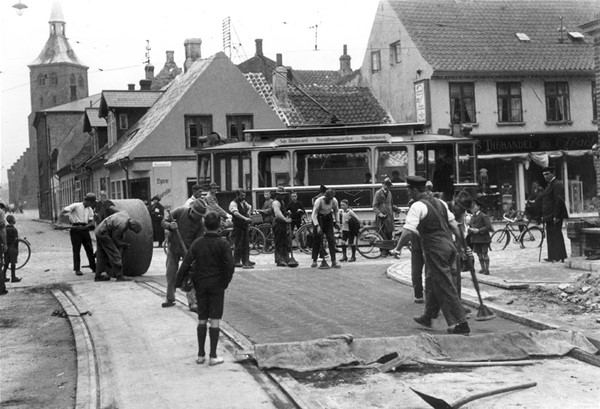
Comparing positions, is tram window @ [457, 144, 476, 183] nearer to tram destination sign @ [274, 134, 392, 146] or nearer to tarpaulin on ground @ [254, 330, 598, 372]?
tram destination sign @ [274, 134, 392, 146]

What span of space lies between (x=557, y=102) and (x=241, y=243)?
22855 mm

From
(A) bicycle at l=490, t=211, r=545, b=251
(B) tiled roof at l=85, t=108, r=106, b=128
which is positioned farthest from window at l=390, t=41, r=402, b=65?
(A) bicycle at l=490, t=211, r=545, b=251

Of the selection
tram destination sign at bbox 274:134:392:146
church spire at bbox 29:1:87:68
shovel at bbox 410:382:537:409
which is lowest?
shovel at bbox 410:382:537:409

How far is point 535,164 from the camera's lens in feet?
116

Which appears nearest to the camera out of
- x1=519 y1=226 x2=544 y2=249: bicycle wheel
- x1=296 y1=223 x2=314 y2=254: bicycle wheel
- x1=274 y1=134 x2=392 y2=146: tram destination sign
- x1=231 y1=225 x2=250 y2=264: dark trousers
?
x1=231 y1=225 x2=250 y2=264: dark trousers

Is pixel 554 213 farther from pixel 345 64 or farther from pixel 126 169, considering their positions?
pixel 345 64

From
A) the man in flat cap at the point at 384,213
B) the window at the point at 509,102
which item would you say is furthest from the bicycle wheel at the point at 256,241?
the window at the point at 509,102

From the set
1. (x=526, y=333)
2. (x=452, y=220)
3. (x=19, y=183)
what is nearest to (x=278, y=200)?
(x=452, y=220)

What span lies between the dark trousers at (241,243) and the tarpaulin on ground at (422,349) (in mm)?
9301

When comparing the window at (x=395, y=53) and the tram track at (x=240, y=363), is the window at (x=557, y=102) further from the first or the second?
the tram track at (x=240, y=363)

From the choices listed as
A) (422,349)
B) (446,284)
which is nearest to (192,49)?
(446,284)

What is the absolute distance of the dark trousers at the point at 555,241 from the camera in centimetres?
1577

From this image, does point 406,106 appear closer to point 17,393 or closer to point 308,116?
point 308,116

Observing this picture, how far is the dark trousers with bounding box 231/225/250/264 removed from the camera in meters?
17.3
